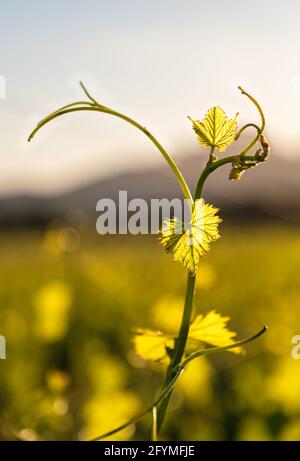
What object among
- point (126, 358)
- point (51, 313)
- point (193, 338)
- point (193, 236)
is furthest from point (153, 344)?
point (126, 358)

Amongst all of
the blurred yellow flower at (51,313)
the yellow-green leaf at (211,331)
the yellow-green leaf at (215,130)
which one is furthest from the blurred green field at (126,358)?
the yellow-green leaf at (215,130)

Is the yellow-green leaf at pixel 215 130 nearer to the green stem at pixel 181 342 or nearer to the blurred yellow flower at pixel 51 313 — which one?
the green stem at pixel 181 342

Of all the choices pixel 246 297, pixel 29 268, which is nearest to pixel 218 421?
pixel 246 297

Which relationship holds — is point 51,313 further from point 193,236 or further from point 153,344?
point 193,236

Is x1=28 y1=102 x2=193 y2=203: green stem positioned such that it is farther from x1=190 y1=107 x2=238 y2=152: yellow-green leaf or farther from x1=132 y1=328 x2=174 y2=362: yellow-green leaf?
x1=132 y1=328 x2=174 y2=362: yellow-green leaf
